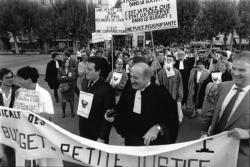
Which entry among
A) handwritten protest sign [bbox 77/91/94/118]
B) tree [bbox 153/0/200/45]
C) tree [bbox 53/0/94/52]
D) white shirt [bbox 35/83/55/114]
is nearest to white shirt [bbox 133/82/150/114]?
handwritten protest sign [bbox 77/91/94/118]

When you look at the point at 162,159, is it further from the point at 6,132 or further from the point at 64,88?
the point at 64,88

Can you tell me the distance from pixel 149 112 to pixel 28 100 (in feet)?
5.03

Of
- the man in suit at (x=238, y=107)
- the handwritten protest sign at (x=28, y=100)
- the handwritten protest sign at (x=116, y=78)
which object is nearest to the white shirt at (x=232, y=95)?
the man in suit at (x=238, y=107)

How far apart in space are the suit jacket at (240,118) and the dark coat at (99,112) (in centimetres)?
132

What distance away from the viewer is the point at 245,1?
4766 centimetres

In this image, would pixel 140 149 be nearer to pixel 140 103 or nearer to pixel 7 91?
pixel 140 103

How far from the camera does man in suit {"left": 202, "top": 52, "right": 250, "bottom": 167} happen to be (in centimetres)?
262

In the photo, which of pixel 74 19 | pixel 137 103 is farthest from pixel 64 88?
pixel 74 19

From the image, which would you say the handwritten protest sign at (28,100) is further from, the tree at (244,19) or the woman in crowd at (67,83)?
the tree at (244,19)

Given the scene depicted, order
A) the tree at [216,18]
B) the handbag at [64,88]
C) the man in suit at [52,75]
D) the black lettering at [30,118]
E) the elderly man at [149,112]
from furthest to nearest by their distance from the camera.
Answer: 1. the tree at [216,18]
2. the man in suit at [52,75]
3. the handbag at [64,88]
4. the black lettering at [30,118]
5. the elderly man at [149,112]

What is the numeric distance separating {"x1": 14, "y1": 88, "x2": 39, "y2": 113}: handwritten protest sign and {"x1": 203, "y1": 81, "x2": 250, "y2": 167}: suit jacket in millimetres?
2083

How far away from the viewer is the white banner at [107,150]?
2932 millimetres

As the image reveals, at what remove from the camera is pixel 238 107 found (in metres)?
2.65

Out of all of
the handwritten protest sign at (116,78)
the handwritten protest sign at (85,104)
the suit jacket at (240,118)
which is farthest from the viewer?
the handwritten protest sign at (116,78)
